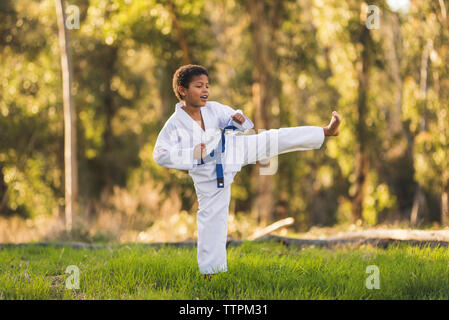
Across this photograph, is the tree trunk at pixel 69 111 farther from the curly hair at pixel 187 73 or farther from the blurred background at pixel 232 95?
the curly hair at pixel 187 73

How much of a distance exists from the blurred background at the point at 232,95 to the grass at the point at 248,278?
14.2 feet

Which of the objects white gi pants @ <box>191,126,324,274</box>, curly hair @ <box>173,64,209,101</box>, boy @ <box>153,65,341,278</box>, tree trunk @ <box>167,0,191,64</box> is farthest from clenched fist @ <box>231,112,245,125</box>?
tree trunk @ <box>167,0,191,64</box>

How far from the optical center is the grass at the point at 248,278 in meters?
3.81

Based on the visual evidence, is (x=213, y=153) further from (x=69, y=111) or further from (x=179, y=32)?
(x=179, y=32)


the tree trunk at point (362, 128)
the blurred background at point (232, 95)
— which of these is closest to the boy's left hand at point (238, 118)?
the blurred background at point (232, 95)

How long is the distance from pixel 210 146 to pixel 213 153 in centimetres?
7

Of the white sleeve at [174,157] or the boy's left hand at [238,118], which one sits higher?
the boy's left hand at [238,118]

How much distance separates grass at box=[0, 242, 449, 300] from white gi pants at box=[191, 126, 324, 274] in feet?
0.68

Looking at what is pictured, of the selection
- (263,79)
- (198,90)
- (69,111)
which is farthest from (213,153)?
(263,79)

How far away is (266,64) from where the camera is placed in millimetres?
13133

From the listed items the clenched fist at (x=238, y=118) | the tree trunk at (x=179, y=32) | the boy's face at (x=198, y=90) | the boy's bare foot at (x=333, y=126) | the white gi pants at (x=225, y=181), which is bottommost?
the white gi pants at (x=225, y=181)

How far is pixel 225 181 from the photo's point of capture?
421 cm

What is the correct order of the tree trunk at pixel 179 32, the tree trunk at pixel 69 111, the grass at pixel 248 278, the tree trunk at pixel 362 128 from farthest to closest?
the tree trunk at pixel 362 128 < the tree trunk at pixel 179 32 < the tree trunk at pixel 69 111 < the grass at pixel 248 278
